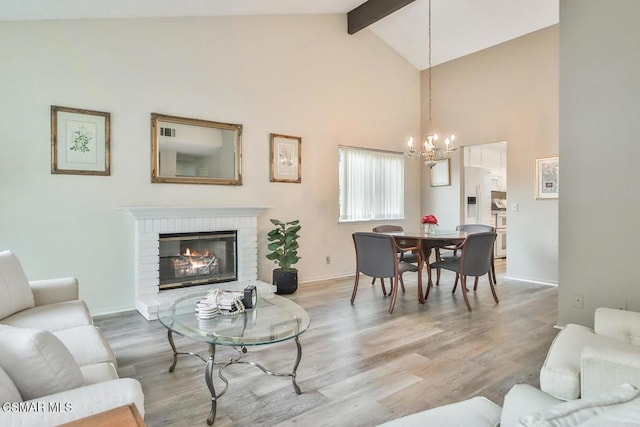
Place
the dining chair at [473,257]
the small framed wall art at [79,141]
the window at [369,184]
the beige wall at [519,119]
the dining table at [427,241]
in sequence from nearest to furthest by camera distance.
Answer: the small framed wall art at [79,141]
the dining chair at [473,257]
the dining table at [427,241]
the beige wall at [519,119]
the window at [369,184]

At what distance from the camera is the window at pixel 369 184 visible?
5.72m

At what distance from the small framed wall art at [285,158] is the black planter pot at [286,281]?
1267 mm

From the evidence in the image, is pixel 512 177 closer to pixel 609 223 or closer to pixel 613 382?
pixel 609 223

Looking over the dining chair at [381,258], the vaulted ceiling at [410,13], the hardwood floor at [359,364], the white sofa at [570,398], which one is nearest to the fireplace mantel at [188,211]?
the hardwood floor at [359,364]

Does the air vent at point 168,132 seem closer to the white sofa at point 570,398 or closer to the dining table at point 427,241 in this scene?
the dining table at point 427,241

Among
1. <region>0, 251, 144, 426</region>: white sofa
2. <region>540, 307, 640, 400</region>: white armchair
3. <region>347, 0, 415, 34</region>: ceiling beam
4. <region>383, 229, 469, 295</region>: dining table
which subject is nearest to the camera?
<region>0, 251, 144, 426</region>: white sofa

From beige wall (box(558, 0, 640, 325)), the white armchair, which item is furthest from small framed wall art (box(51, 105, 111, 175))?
beige wall (box(558, 0, 640, 325))

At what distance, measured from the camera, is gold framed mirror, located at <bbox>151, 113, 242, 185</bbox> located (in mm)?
4059

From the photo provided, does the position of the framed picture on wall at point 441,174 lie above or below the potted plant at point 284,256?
above

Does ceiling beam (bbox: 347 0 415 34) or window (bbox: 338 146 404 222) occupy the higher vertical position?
ceiling beam (bbox: 347 0 415 34)

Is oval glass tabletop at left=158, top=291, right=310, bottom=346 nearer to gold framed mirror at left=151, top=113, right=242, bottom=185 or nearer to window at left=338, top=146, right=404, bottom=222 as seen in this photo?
gold framed mirror at left=151, top=113, right=242, bottom=185

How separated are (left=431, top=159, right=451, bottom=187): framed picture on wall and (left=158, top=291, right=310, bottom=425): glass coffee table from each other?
4652 mm

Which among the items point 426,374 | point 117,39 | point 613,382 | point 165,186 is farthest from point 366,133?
point 613,382

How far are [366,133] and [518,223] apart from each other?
268 cm
